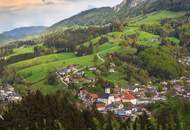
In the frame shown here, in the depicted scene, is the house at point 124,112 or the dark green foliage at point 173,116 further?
the house at point 124,112

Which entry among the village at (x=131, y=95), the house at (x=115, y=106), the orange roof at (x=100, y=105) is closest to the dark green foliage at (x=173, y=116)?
the house at (x=115, y=106)

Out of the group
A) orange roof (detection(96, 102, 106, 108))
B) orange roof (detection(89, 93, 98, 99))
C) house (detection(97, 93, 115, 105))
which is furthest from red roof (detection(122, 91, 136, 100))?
orange roof (detection(89, 93, 98, 99))

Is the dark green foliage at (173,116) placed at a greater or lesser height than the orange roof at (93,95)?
greater

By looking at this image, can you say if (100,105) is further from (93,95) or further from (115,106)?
(93,95)

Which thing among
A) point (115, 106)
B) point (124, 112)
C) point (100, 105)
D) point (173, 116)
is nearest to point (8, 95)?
point (100, 105)

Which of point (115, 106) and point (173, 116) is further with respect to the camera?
point (115, 106)

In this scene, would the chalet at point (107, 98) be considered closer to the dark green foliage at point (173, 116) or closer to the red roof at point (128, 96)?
the red roof at point (128, 96)

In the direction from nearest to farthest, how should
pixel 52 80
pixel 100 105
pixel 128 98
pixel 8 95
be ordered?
pixel 100 105 → pixel 128 98 → pixel 8 95 → pixel 52 80

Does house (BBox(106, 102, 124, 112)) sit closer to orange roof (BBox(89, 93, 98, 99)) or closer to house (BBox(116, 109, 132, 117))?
house (BBox(116, 109, 132, 117))

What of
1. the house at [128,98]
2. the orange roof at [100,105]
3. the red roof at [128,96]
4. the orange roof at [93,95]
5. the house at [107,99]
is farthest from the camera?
the orange roof at [93,95]
